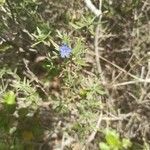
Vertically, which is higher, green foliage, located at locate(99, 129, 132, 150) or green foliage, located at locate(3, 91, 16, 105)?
green foliage, located at locate(3, 91, 16, 105)

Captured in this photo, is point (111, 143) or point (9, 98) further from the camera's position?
point (9, 98)

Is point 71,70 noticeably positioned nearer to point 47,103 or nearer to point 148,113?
point 47,103

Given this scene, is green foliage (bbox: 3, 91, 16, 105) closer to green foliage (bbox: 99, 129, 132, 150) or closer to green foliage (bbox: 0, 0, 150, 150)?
green foliage (bbox: 0, 0, 150, 150)

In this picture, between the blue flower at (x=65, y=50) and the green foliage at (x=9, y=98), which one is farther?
the green foliage at (x=9, y=98)

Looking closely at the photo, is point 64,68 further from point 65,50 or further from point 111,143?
point 111,143

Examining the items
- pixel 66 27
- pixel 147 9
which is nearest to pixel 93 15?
pixel 66 27

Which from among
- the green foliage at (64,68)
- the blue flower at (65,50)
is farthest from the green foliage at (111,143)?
the blue flower at (65,50)

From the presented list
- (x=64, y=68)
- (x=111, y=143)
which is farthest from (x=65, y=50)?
(x=111, y=143)

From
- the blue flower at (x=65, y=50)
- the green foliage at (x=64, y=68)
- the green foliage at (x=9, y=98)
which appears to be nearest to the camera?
the blue flower at (x=65, y=50)

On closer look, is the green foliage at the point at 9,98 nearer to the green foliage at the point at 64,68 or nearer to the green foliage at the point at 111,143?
the green foliage at the point at 64,68

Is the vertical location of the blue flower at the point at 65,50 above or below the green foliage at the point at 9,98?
above

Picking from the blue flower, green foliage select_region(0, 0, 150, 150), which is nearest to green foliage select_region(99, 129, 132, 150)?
green foliage select_region(0, 0, 150, 150)
